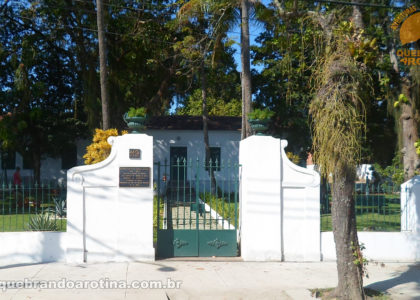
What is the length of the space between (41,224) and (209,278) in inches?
158

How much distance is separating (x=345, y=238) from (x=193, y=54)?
43.4 ft

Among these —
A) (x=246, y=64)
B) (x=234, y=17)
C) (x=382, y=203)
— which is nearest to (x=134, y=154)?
(x=382, y=203)

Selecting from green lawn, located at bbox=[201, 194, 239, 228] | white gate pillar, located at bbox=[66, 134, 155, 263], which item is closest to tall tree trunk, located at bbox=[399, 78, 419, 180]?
green lawn, located at bbox=[201, 194, 239, 228]

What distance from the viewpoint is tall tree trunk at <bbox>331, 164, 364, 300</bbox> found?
648cm

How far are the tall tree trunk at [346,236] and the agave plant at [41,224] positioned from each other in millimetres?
6065

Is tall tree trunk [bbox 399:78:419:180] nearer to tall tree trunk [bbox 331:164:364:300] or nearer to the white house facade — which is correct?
tall tree trunk [bbox 331:164:364:300]

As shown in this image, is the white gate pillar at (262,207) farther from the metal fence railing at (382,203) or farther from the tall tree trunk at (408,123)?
the tall tree trunk at (408,123)

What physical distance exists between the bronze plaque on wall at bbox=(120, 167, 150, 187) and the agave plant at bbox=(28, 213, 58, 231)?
6.47ft

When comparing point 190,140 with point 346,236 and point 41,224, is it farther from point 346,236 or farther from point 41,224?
point 346,236

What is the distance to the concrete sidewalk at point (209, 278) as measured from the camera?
6937 mm

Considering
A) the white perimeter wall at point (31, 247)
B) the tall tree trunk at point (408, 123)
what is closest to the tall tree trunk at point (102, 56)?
the white perimeter wall at point (31, 247)

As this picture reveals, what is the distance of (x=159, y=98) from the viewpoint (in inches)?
876

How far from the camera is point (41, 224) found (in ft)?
31.0

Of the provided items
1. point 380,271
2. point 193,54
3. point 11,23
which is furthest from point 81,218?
point 11,23
